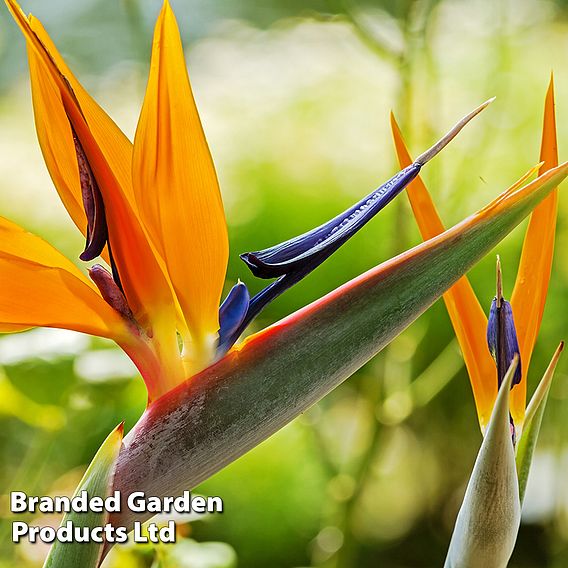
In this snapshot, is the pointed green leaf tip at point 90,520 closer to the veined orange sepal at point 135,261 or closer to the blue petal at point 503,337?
the veined orange sepal at point 135,261

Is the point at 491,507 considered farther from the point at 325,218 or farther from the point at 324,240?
the point at 325,218

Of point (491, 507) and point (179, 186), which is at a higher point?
point (179, 186)

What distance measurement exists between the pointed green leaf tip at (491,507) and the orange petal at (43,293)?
14 cm

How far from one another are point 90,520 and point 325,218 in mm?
1047

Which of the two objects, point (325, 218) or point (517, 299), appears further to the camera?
point (325, 218)

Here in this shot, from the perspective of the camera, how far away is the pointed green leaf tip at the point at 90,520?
274mm

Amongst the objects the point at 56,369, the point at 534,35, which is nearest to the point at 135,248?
the point at 56,369

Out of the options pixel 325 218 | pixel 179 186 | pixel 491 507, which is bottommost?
pixel 491 507

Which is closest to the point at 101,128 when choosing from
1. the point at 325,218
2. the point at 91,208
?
the point at 91,208

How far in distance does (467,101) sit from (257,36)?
0.48 m

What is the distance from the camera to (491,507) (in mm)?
289

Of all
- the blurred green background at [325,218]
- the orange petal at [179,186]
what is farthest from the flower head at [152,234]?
the blurred green background at [325,218]

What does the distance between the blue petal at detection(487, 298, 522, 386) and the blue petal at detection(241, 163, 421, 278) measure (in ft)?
0.19

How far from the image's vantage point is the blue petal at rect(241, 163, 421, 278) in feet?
0.98
